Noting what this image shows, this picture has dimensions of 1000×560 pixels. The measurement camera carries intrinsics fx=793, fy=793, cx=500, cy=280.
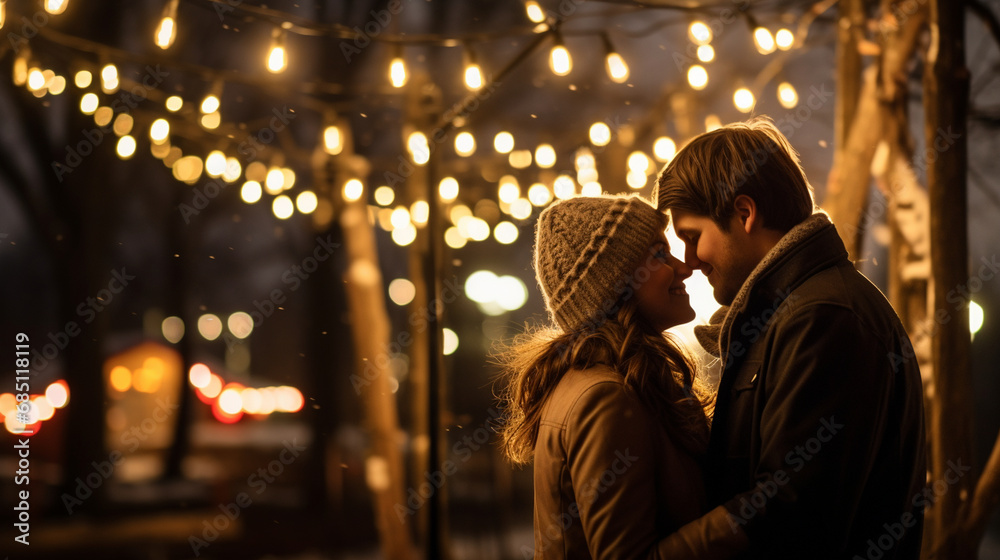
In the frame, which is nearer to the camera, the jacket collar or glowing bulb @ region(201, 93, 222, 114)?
the jacket collar

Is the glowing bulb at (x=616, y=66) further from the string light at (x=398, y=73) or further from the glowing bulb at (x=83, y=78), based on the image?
the glowing bulb at (x=83, y=78)

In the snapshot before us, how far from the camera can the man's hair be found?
2320 mm

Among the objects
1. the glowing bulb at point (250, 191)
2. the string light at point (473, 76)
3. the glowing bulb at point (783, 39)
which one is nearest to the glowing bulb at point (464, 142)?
the string light at point (473, 76)

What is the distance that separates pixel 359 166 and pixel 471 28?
5.34 metres

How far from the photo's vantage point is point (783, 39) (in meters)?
5.90

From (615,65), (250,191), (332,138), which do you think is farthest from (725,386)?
(250,191)

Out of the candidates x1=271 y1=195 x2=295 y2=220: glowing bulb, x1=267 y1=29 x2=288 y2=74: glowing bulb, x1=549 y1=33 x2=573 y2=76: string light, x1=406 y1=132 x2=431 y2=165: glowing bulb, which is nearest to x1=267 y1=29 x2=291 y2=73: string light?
x1=267 y1=29 x2=288 y2=74: glowing bulb

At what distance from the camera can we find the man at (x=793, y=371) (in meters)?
1.97

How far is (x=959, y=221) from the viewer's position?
416cm

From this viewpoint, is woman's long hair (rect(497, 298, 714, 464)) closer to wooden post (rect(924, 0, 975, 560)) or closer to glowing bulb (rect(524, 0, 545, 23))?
wooden post (rect(924, 0, 975, 560))

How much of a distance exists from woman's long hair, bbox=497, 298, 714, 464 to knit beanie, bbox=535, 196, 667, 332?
2.8 inches

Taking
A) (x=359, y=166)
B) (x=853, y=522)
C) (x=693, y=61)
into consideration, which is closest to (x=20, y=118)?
(x=359, y=166)

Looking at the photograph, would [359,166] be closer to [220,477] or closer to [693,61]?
[693,61]

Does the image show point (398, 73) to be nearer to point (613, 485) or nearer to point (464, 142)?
point (464, 142)
